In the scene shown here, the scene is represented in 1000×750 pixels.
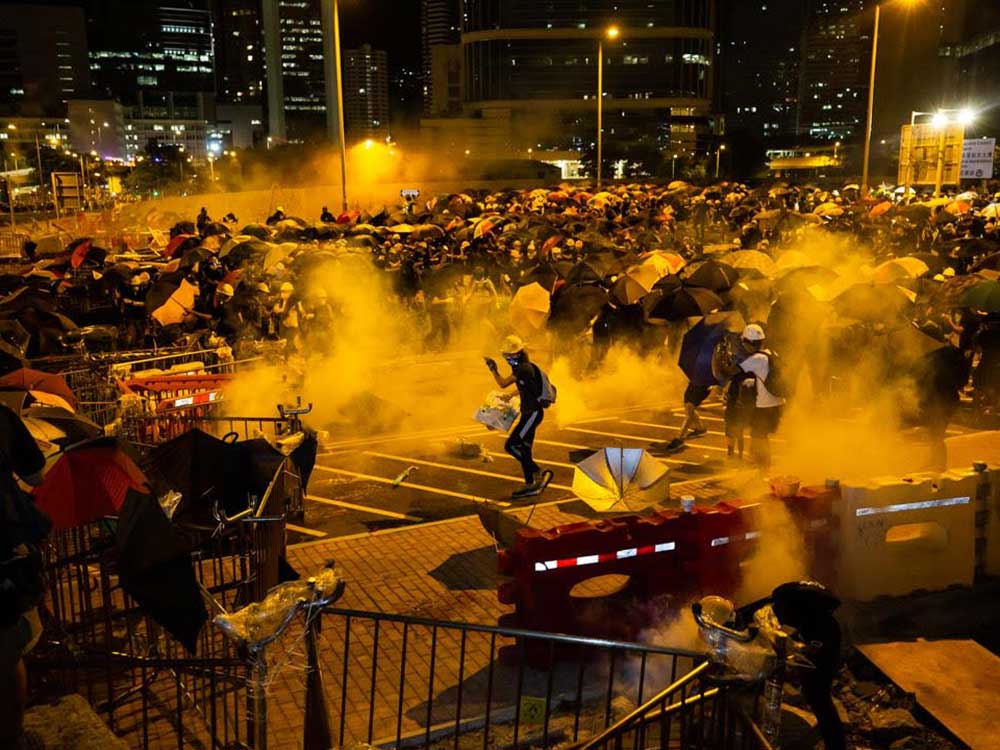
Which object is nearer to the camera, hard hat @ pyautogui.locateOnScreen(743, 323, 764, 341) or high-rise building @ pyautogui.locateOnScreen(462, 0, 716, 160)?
hard hat @ pyautogui.locateOnScreen(743, 323, 764, 341)

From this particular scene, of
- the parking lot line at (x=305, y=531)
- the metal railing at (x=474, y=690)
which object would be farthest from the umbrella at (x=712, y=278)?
the metal railing at (x=474, y=690)

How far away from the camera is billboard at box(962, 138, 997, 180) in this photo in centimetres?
3309

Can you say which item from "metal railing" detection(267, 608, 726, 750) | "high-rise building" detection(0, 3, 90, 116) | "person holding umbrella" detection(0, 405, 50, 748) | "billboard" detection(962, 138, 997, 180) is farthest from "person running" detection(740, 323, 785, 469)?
"high-rise building" detection(0, 3, 90, 116)

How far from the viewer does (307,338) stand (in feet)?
48.9

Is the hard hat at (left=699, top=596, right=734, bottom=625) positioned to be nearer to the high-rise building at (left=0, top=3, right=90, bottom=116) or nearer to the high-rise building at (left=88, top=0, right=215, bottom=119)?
the high-rise building at (left=0, top=3, right=90, bottom=116)

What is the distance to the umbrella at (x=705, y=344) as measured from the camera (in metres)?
10.2

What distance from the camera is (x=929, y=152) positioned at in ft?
92.8

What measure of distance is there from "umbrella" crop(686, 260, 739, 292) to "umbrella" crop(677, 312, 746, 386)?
1.96m

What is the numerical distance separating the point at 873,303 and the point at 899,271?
2460 mm

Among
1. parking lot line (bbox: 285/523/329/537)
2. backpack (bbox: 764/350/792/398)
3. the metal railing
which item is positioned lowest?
parking lot line (bbox: 285/523/329/537)

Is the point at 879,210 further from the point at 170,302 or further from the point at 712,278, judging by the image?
the point at 170,302

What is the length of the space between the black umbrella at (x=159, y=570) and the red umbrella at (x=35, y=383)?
3.22 meters

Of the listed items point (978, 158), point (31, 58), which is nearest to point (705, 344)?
point (978, 158)

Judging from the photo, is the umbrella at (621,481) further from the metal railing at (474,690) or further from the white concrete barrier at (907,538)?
the white concrete barrier at (907,538)
